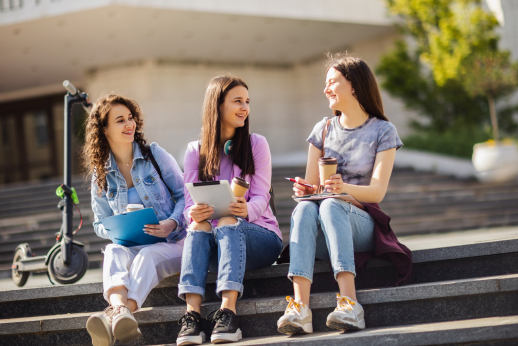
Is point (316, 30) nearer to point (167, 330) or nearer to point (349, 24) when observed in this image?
point (349, 24)

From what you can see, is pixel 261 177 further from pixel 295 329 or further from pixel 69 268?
pixel 69 268

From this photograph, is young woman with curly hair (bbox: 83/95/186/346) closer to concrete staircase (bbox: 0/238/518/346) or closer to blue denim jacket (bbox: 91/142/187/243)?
blue denim jacket (bbox: 91/142/187/243)

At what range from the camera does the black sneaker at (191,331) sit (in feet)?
8.32

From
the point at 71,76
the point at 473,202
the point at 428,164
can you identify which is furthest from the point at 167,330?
the point at 71,76

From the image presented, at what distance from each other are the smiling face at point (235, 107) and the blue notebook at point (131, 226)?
722 millimetres

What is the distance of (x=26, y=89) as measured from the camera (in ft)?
52.9

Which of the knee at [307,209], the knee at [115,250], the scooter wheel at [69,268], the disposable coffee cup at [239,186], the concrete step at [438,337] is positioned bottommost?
the concrete step at [438,337]

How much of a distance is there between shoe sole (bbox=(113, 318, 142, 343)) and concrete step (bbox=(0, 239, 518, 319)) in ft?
1.85

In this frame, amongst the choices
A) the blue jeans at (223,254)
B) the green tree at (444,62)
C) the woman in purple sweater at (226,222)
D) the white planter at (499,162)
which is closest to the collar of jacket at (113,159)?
the woman in purple sweater at (226,222)

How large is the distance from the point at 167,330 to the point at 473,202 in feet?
23.9

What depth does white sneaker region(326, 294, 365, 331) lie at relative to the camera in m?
2.46

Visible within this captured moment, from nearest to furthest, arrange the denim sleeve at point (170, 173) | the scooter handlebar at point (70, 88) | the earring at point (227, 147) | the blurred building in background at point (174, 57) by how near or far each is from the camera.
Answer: the earring at point (227, 147) → the denim sleeve at point (170, 173) → the scooter handlebar at point (70, 88) → the blurred building in background at point (174, 57)

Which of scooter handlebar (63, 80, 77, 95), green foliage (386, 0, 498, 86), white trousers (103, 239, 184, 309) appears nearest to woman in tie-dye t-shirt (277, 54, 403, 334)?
white trousers (103, 239, 184, 309)

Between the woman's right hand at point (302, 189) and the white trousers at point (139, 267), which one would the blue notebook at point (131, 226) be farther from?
the woman's right hand at point (302, 189)
